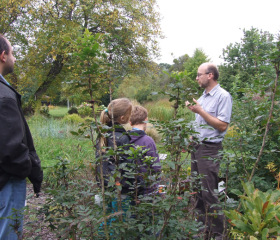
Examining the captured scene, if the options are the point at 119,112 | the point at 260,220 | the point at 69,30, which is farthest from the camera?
the point at 69,30

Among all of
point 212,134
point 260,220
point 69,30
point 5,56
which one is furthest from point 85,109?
point 69,30

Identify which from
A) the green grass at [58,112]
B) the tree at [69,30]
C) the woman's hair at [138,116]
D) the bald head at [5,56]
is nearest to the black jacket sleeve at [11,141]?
the bald head at [5,56]

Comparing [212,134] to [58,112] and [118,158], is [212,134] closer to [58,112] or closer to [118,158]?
[118,158]

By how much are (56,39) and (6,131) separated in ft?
36.1

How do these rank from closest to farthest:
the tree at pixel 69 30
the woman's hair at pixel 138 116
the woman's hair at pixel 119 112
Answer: the woman's hair at pixel 119 112 < the woman's hair at pixel 138 116 < the tree at pixel 69 30

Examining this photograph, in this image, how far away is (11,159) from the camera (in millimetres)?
1504

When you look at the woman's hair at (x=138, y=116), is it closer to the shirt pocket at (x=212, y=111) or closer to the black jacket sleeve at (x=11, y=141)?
the shirt pocket at (x=212, y=111)

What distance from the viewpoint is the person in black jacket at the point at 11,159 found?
4.85 ft

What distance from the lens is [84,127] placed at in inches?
52.9

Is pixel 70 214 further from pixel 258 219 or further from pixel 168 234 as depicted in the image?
pixel 258 219

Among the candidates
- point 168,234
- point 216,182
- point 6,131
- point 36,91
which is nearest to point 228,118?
point 216,182

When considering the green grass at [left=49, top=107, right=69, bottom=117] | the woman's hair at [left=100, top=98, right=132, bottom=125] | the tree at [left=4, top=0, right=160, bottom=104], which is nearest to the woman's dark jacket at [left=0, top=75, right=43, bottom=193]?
the woman's hair at [left=100, top=98, right=132, bottom=125]

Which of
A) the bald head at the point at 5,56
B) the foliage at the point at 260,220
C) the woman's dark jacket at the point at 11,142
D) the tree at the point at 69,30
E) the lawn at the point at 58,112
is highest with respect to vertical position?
the tree at the point at 69,30

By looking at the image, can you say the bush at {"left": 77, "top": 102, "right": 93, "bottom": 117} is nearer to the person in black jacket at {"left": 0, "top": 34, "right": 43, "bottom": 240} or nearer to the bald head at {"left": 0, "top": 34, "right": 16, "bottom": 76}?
the person in black jacket at {"left": 0, "top": 34, "right": 43, "bottom": 240}
